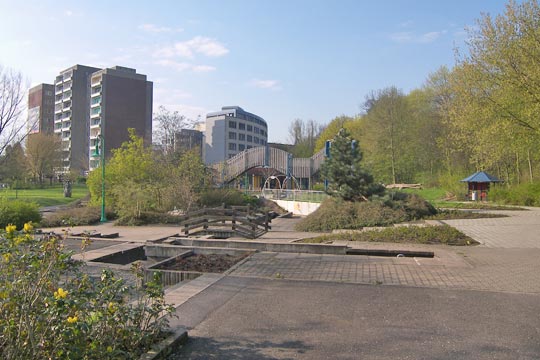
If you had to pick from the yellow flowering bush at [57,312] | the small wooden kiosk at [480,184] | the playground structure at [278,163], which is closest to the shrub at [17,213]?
the yellow flowering bush at [57,312]

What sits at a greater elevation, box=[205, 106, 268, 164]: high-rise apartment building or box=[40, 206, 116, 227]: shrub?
box=[205, 106, 268, 164]: high-rise apartment building

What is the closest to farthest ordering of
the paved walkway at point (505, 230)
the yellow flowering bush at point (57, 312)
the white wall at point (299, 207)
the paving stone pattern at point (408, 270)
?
the yellow flowering bush at point (57, 312), the paving stone pattern at point (408, 270), the paved walkway at point (505, 230), the white wall at point (299, 207)

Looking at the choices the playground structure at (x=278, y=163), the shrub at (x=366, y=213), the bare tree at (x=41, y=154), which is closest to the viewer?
the shrub at (x=366, y=213)

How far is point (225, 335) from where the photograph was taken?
16.7 ft

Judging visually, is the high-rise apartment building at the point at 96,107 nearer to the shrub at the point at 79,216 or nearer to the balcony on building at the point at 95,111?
the balcony on building at the point at 95,111

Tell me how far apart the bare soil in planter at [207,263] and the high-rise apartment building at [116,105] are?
83622mm

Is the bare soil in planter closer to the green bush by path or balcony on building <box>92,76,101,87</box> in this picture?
the green bush by path

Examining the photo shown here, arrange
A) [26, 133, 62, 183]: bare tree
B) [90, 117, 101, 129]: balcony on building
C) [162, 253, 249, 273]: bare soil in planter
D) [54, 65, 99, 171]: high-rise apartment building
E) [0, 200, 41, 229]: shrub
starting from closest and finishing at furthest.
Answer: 1. [162, 253, 249, 273]: bare soil in planter
2. [0, 200, 41, 229]: shrub
3. [26, 133, 62, 183]: bare tree
4. [90, 117, 101, 129]: balcony on building
5. [54, 65, 99, 171]: high-rise apartment building

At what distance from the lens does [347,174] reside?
20.2 m

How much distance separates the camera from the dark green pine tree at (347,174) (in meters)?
20.0

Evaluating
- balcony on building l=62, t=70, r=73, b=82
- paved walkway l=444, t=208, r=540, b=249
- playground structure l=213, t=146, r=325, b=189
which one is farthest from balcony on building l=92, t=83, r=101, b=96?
paved walkway l=444, t=208, r=540, b=249

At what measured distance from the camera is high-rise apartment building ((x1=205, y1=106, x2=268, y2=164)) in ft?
362

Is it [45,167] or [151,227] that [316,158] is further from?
[45,167]

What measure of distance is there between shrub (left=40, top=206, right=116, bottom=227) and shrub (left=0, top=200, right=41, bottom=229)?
112cm
